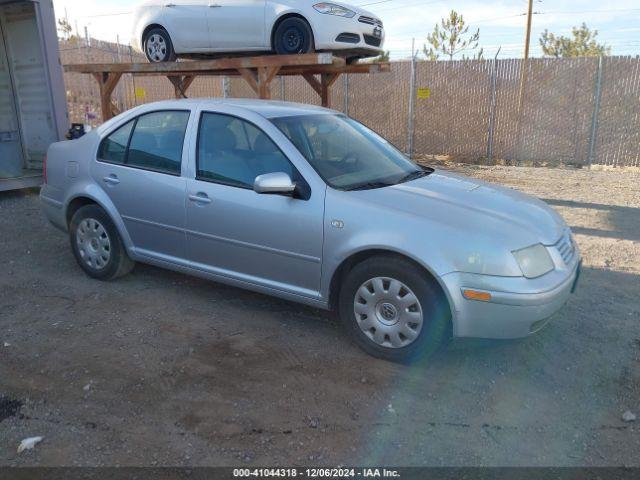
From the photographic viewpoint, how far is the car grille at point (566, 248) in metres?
3.61

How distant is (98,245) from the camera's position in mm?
5008

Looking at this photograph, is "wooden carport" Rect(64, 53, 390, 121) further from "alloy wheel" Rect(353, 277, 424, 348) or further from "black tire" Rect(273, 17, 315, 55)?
"alloy wheel" Rect(353, 277, 424, 348)

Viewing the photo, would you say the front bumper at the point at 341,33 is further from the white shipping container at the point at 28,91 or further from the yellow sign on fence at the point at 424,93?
the yellow sign on fence at the point at 424,93

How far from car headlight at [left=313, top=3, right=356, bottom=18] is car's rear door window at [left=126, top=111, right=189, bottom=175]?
134 inches

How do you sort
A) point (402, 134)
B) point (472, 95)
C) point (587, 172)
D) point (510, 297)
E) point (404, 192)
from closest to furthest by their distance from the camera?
point (510, 297) < point (404, 192) < point (587, 172) < point (472, 95) < point (402, 134)

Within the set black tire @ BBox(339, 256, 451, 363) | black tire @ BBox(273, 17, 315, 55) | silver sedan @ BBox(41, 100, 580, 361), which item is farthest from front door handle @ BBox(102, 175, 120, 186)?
black tire @ BBox(273, 17, 315, 55)

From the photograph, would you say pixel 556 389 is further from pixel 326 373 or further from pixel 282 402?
pixel 282 402

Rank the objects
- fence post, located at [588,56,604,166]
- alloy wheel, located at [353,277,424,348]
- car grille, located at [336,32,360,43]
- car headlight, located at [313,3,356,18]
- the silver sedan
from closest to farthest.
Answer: the silver sedan
alloy wheel, located at [353,277,424,348]
car headlight, located at [313,3,356,18]
car grille, located at [336,32,360,43]
fence post, located at [588,56,604,166]

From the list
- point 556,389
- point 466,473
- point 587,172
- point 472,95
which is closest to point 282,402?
point 466,473

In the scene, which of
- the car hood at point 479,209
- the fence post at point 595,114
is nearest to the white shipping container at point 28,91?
the car hood at point 479,209

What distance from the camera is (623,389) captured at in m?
3.35

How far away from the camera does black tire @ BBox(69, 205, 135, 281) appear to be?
4.89m

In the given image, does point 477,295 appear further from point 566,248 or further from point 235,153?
point 235,153

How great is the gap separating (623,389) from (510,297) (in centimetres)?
94
